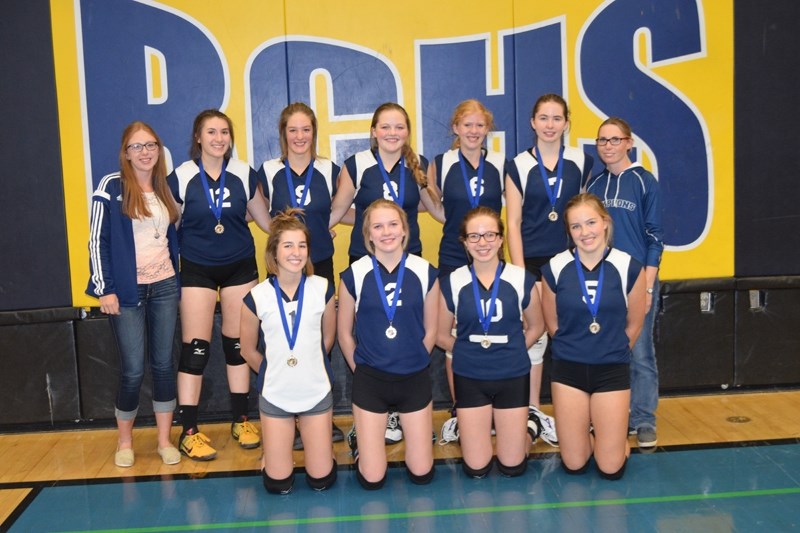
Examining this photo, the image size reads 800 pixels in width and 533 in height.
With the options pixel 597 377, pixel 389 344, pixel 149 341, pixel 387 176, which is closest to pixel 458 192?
pixel 387 176

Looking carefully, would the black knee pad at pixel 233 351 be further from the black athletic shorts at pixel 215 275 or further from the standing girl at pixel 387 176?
the standing girl at pixel 387 176

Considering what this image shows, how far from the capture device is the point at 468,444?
3.95 metres

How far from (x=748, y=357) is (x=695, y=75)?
1.77 metres

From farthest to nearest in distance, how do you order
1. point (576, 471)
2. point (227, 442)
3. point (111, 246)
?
point (227, 442) → point (111, 246) → point (576, 471)

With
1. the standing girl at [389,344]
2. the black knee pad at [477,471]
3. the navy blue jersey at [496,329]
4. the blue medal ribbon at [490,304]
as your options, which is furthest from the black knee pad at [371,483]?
the blue medal ribbon at [490,304]

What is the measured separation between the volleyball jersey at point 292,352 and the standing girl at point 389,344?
16cm

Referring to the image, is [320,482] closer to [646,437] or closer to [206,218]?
[206,218]

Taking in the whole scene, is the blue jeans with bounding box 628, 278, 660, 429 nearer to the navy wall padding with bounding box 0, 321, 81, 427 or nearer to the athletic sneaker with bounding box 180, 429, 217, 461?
A: the athletic sneaker with bounding box 180, 429, 217, 461

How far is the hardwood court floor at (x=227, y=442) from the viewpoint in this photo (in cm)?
420

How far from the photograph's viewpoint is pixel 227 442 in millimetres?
4645

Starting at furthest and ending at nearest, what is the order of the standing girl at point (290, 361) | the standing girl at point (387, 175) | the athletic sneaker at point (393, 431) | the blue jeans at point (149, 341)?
the athletic sneaker at point (393, 431) → the standing girl at point (387, 175) → the blue jeans at point (149, 341) → the standing girl at point (290, 361)

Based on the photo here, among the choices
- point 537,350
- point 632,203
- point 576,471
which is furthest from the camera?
point 537,350

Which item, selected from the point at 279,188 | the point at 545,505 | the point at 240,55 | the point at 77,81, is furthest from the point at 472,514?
the point at 77,81

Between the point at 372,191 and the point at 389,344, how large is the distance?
88cm
